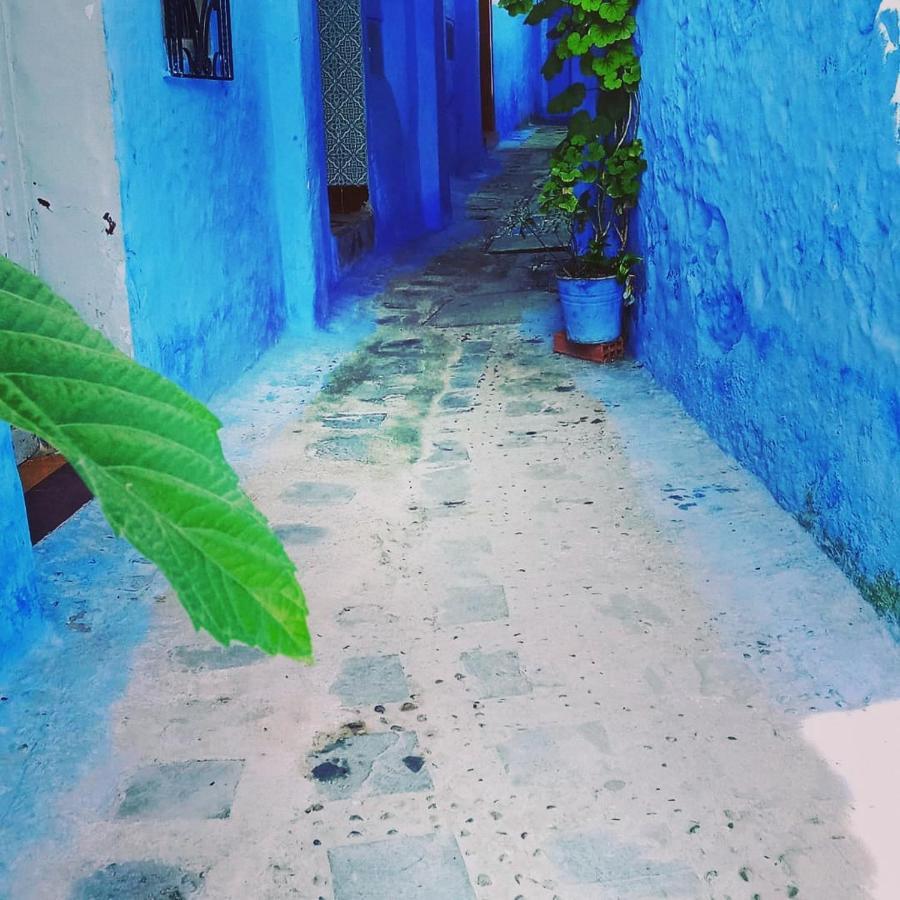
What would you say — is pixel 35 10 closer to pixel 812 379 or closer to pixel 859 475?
pixel 812 379

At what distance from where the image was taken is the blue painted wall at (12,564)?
250cm

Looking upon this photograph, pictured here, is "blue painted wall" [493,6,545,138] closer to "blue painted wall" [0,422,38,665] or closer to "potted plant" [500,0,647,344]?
"potted plant" [500,0,647,344]

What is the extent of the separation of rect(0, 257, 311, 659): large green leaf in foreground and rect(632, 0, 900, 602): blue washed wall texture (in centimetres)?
243

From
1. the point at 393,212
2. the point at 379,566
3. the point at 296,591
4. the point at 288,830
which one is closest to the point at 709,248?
the point at 379,566

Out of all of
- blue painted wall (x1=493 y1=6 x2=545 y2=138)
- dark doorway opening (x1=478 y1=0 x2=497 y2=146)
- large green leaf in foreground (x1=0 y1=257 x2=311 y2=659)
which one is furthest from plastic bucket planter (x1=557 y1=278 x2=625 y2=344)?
dark doorway opening (x1=478 y1=0 x2=497 y2=146)

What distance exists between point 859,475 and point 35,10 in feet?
9.78

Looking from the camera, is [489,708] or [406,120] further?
[406,120]

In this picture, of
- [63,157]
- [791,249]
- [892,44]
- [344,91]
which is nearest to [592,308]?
[791,249]

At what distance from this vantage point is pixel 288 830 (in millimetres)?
1965

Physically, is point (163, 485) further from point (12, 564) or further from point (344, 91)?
point (344, 91)

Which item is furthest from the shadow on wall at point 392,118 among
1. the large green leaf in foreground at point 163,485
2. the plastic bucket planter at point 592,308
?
the large green leaf in foreground at point 163,485

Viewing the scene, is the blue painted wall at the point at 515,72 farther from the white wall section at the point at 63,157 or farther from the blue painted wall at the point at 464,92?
the white wall section at the point at 63,157

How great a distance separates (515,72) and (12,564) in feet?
54.1

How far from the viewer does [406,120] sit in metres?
8.87
